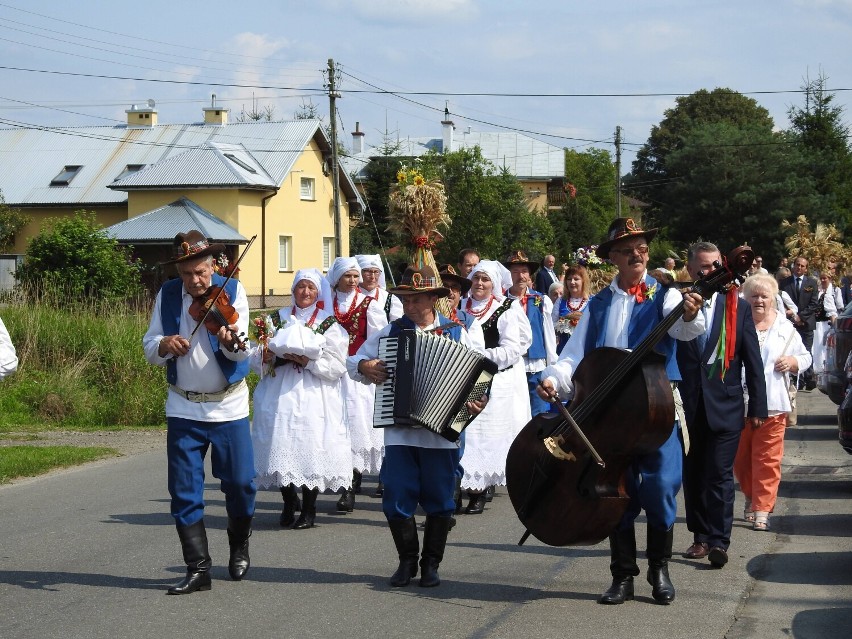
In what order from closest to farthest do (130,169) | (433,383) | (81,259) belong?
(433,383) → (81,259) → (130,169)

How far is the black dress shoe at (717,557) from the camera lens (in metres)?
7.90

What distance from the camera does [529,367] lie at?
1145 cm

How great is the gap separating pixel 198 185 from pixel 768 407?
3915cm

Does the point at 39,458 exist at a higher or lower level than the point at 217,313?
lower

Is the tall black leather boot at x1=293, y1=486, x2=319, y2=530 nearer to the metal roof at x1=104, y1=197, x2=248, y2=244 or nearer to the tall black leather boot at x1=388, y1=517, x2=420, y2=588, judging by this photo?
the tall black leather boot at x1=388, y1=517, x2=420, y2=588

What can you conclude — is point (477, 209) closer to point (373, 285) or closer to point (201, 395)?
point (373, 285)

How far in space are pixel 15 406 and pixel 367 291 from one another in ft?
26.5

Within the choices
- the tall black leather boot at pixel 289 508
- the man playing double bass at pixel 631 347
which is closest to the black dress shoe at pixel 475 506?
the tall black leather boot at pixel 289 508

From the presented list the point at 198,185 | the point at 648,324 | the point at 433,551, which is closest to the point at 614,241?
the point at 648,324

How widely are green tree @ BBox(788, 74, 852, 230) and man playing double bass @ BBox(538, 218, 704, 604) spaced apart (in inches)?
2134

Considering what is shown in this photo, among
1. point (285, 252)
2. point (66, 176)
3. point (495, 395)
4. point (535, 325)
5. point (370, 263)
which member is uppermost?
point (66, 176)

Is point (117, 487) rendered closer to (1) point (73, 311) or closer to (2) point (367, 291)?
(2) point (367, 291)

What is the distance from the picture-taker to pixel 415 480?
7.41 meters

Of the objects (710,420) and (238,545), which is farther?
(710,420)
